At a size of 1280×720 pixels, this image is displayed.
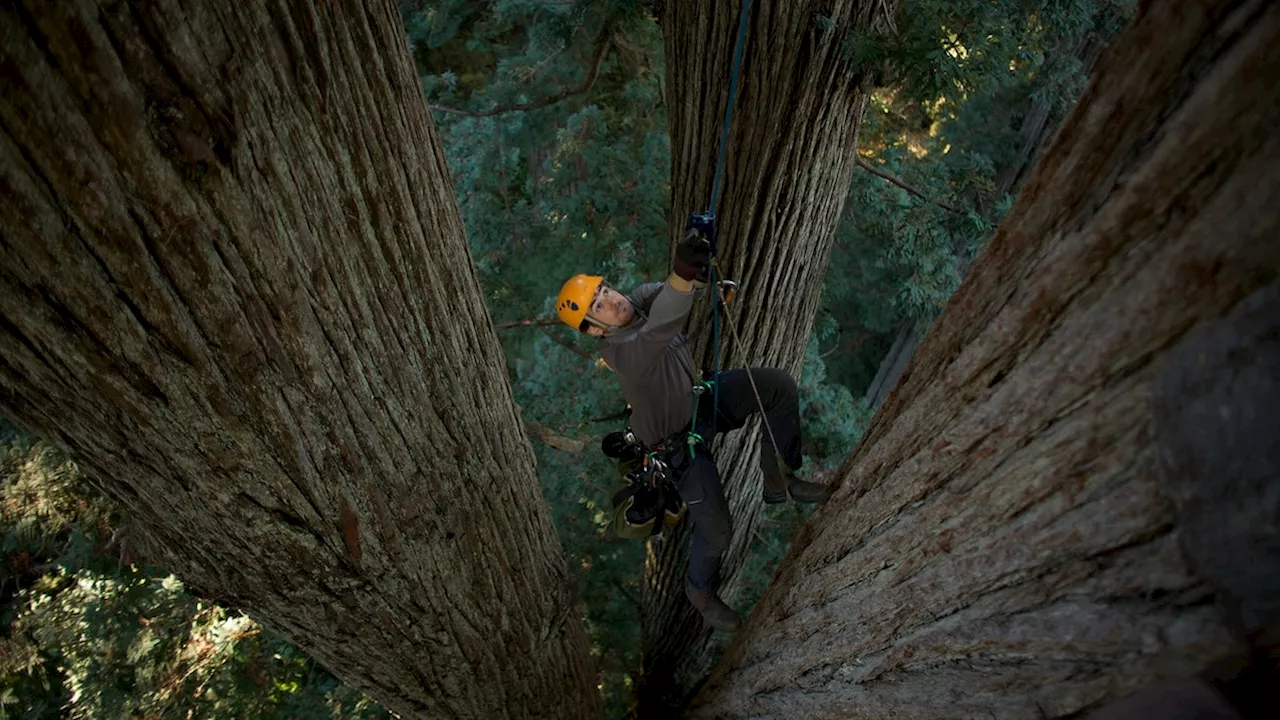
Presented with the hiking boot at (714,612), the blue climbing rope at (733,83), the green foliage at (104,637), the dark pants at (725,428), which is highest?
the blue climbing rope at (733,83)

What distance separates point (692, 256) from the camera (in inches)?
106

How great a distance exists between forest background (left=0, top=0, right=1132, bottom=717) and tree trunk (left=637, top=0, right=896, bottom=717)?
0.14 m

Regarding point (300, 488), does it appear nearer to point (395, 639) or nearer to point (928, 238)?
point (395, 639)

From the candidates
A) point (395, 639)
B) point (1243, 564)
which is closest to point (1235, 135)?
point (1243, 564)

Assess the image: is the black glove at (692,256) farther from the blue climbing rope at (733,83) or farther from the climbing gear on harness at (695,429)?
the climbing gear on harness at (695,429)

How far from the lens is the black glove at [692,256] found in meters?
2.69

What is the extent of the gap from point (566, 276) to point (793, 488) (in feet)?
12.2

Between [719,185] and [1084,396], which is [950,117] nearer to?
[719,185]

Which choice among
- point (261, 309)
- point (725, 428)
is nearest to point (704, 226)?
point (725, 428)

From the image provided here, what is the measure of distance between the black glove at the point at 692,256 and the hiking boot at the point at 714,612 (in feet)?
6.44

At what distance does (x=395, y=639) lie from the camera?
211 cm

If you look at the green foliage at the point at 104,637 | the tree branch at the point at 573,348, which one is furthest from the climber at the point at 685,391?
the green foliage at the point at 104,637

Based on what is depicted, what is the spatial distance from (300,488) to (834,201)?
2434 millimetres

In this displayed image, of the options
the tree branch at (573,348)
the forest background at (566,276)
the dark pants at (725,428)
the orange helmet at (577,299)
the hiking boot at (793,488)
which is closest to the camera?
the orange helmet at (577,299)
